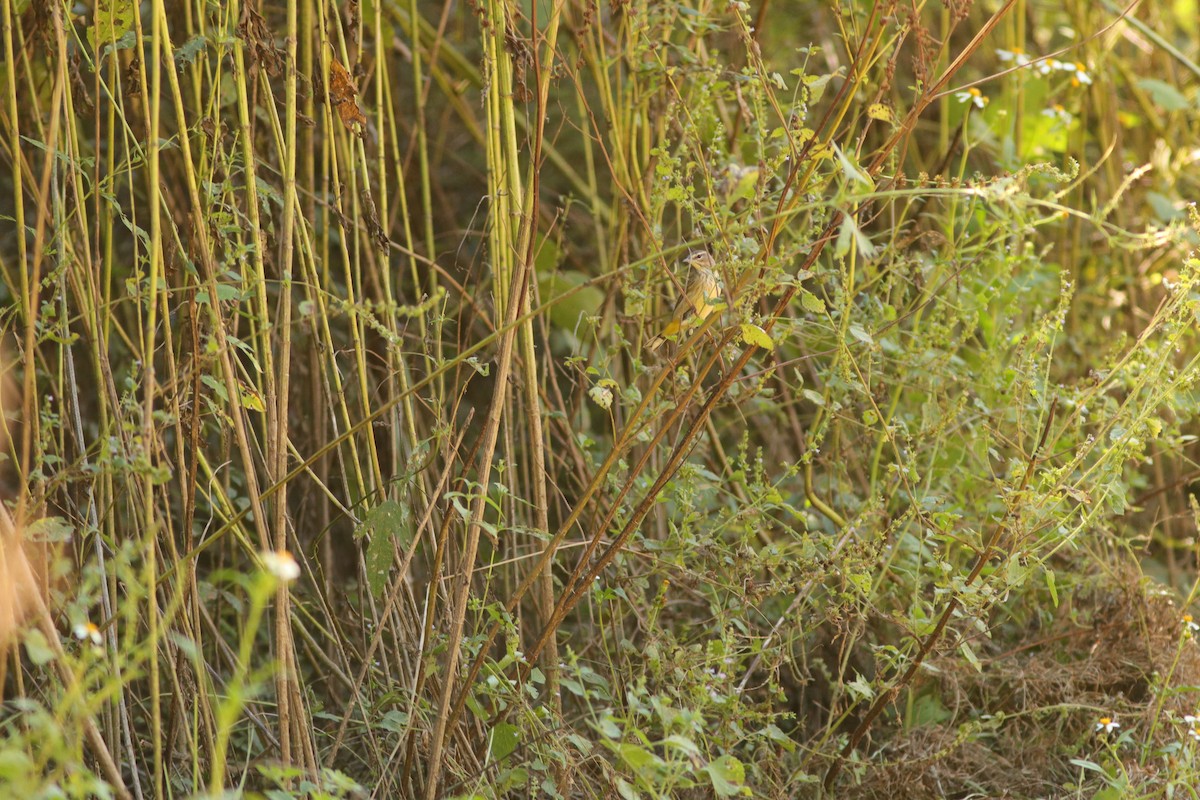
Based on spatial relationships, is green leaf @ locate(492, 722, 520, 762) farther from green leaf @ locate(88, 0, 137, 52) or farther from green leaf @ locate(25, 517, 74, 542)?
green leaf @ locate(88, 0, 137, 52)

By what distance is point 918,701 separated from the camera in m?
1.47

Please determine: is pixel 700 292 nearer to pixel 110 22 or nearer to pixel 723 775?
pixel 723 775

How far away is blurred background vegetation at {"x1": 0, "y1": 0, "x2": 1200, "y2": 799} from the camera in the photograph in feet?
3.42

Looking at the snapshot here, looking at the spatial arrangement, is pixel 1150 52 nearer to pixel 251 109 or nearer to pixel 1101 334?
pixel 1101 334

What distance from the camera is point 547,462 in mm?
1466

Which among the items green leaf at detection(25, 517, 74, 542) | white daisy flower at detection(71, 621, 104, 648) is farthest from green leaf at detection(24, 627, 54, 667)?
green leaf at detection(25, 517, 74, 542)

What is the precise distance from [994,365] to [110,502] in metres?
1.14

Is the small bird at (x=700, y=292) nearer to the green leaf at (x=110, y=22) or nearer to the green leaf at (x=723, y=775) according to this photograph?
the green leaf at (x=723, y=775)

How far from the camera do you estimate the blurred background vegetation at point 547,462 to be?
1.04 meters


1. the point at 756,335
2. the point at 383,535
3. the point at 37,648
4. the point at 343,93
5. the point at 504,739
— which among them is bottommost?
the point at 504,739

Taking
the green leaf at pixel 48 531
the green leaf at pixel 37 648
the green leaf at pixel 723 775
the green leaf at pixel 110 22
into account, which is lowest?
the green leaf at pixel 723 775

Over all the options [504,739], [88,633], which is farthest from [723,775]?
[88,633]

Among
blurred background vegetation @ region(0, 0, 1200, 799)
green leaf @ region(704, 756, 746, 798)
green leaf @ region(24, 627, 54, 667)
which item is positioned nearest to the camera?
green leaf @ region(24, 627, 54, 667)

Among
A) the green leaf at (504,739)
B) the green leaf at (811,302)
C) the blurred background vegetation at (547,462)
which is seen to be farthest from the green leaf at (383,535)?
the green leaf at (811,302)
